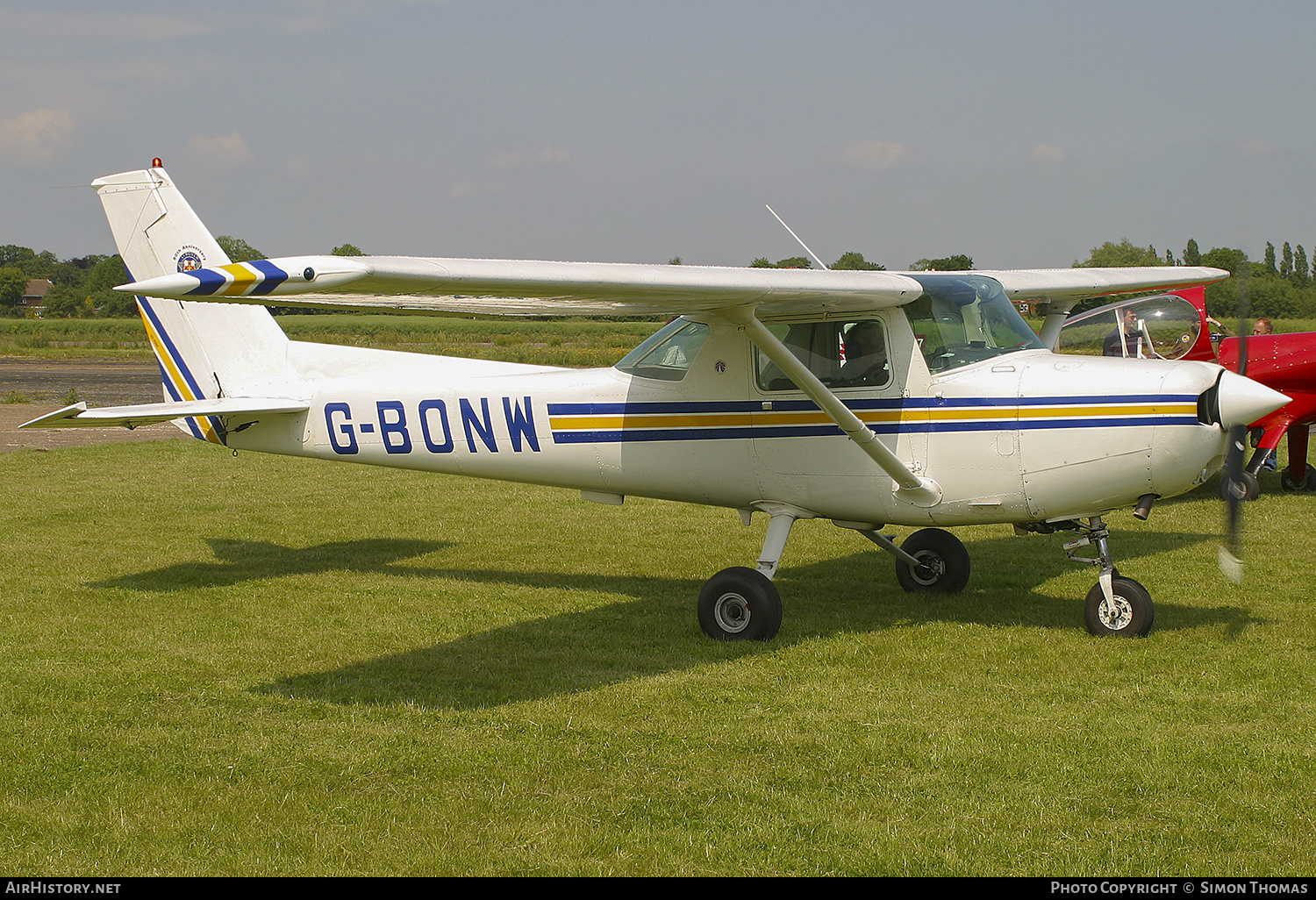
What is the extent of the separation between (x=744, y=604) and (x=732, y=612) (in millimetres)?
149

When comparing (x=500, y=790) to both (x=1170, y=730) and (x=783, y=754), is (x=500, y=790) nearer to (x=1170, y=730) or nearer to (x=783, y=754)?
(x=783, y=754)

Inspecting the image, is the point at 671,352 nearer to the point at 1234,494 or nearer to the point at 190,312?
the point at 1234,494

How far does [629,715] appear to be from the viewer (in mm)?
5832

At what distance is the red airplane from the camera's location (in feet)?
36.1

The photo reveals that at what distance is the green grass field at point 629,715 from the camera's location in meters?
4.25

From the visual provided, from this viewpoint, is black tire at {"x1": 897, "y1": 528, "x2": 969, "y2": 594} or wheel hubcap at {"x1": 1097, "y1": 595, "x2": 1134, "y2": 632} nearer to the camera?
wheel hubcap at {"x1": 1097, "y1": 595, "x2": 1134, "y2": 632}

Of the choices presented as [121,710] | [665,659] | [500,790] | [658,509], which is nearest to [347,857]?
[500,790]

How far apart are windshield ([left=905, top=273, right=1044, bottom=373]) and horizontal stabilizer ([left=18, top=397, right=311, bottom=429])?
496 cm

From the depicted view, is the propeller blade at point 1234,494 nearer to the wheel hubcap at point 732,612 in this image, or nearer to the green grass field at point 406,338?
the wheel hubcap at point 732,612

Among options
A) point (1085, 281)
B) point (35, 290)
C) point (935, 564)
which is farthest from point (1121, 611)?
point (35, 290)

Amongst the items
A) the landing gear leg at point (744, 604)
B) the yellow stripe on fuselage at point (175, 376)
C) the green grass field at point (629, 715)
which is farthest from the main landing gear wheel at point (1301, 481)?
the yellow stripe on fuselage at point (175, 376)

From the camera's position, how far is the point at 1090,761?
5.03 meters

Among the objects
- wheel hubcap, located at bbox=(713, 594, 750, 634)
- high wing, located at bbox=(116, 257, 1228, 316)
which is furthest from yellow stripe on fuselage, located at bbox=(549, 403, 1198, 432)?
wheel hubcap, located at bbox=(713, 594, 750, 634)

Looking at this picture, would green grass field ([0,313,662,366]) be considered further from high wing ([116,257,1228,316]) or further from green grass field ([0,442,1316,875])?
high wing ([116,257,1228,316])
